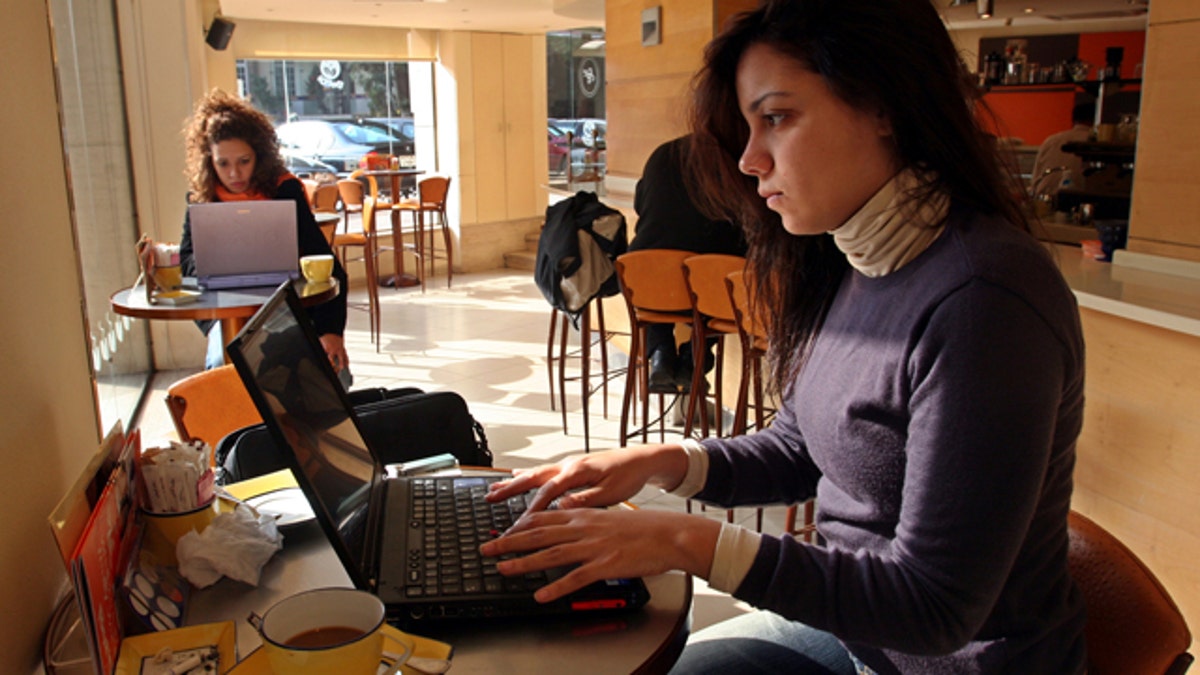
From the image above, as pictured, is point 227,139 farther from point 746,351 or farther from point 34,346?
point 34,346

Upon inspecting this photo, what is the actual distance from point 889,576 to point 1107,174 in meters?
5.98

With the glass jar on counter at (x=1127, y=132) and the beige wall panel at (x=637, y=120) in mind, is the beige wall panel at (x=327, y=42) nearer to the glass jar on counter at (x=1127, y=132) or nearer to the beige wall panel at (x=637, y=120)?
the beige wall panel at (x=637, y=120)

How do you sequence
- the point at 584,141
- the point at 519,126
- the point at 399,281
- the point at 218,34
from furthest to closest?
the point at 584,141, the point at 519,126, the point at 399,281, the point at 218,34

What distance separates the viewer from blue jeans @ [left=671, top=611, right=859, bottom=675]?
129 centimetres

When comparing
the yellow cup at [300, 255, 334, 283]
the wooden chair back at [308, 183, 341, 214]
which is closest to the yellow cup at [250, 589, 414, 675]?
the yellow cup at [300, 255, 334, 283]

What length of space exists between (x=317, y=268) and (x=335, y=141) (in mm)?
7041

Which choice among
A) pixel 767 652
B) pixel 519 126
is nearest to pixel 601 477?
pixel 767 652

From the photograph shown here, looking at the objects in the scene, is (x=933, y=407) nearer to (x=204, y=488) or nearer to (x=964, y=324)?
(x=964, y=324)

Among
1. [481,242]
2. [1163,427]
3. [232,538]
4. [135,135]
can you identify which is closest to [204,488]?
[232,538]

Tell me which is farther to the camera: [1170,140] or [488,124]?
[488,124]

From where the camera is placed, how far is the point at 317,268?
342cm

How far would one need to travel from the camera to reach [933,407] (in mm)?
980

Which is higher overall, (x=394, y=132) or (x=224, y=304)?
(x=394, y=132)

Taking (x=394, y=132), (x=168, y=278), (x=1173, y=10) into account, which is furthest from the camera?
(x=394, y=132)
